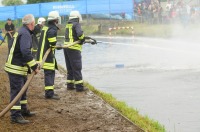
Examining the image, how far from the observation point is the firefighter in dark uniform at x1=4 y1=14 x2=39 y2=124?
303 inches

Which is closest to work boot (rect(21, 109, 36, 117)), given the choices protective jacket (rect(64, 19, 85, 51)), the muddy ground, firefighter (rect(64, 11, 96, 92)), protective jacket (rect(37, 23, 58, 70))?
the muddy ground

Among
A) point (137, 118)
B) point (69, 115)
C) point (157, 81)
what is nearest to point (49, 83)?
point (69, 115)

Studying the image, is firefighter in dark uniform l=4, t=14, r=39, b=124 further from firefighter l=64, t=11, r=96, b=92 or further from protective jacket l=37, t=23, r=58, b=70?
firefighter l=64, t=11, r=96, b=92

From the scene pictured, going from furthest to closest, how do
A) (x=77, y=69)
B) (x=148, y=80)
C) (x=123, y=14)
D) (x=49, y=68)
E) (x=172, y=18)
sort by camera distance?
(x=123, y=14)
(x=172, y=18)
(x=148, y=80)
(x=77, y=69)
(x=49, y=68)

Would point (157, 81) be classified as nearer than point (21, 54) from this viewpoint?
No

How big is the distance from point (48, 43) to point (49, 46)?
0.07 metres

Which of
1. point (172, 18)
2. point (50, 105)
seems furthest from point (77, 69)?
point (172, 18)

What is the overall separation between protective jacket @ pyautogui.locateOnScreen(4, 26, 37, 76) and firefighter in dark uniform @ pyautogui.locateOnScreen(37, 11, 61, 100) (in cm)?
213

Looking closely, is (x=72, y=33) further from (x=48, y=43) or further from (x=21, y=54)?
(x=21, y=54)

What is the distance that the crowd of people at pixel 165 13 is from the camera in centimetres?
3309

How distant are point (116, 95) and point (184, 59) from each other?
6924 mm

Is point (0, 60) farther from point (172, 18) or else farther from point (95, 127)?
point (172, 18)

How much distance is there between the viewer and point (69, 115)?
8688 mm

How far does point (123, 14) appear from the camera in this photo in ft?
133
